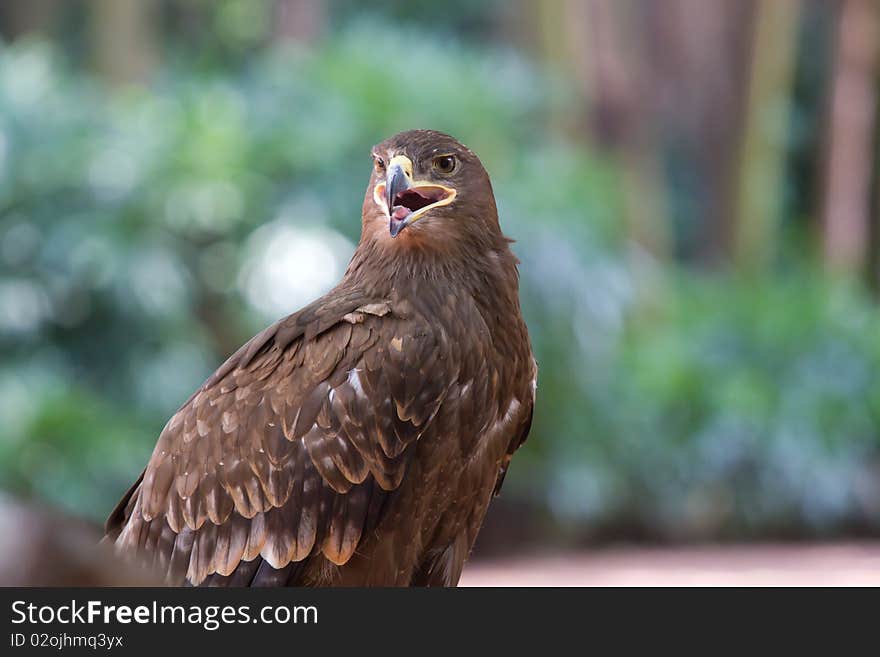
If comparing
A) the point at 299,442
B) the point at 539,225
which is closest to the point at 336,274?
the point at 539,225

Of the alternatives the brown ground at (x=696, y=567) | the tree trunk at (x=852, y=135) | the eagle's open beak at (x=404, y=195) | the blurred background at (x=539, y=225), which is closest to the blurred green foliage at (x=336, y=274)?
the blurred background at (x=539, y=225)

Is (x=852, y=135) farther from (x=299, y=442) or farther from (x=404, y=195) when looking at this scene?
(x=299, y=442)

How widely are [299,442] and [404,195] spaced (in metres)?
0.50

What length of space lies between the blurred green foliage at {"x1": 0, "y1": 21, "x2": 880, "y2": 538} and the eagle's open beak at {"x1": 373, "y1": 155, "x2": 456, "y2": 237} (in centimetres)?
356

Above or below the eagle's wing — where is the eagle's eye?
above

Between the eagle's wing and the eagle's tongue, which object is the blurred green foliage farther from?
the eagle's tongue

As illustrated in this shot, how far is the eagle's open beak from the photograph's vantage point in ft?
7.30

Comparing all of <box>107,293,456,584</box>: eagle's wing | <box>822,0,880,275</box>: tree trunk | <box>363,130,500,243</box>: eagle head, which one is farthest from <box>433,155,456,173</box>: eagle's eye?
<box>822,0,880,275</box>: tree trunk

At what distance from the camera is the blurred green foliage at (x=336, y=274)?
5777 mm

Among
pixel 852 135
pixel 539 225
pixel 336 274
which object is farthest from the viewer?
pixel 852 135

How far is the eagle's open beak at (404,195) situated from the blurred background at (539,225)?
11.7 feet

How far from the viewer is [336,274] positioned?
5.99 m

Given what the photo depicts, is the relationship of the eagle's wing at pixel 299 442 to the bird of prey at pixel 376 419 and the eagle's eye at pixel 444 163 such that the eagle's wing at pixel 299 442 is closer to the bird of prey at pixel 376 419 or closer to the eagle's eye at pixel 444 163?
the bird of prey at pixel 376 419

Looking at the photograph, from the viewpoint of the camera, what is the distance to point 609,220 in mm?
7312
